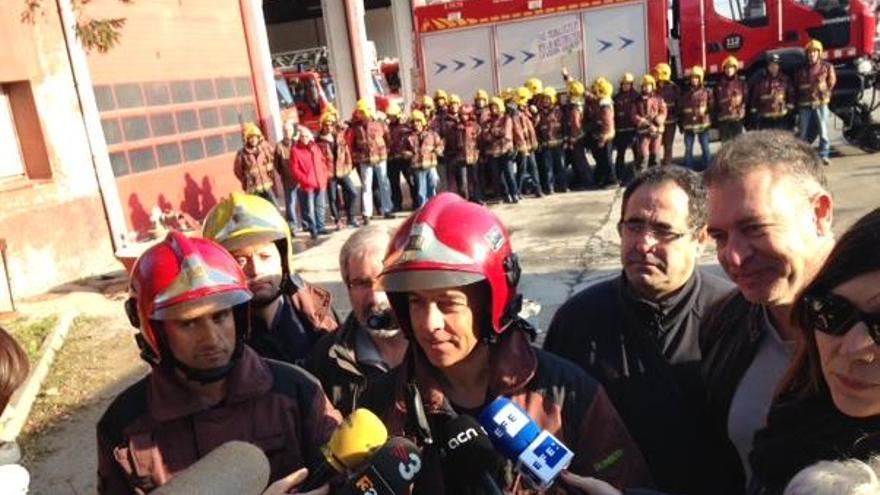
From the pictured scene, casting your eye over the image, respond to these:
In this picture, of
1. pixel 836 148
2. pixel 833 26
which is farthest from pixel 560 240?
pixel 833 26

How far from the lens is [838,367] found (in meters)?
1.37

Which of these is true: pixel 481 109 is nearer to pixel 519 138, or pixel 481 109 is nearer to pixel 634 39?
pixel 519 138

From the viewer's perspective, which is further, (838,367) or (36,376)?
(36,376)

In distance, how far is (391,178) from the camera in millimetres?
13469

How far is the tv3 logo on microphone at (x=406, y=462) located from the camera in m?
1.47

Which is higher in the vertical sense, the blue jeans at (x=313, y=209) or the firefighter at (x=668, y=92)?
the firefighter at (x=668, y=92)

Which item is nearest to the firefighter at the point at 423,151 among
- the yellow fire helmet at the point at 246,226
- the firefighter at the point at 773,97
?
the firefighter at the point at 773,97

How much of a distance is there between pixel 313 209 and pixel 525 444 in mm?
10647

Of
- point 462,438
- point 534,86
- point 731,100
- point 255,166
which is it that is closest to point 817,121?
point 731,100

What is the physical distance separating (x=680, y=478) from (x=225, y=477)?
1364 mm

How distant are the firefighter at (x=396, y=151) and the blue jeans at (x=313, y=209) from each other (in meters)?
1.65

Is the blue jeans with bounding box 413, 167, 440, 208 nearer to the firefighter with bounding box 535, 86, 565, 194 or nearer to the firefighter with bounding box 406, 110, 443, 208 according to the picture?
the firefighter with bounding box 406, 110, 443, 208

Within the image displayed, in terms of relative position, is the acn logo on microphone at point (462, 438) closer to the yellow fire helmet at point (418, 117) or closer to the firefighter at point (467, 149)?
the firefighter at point (467, 149)

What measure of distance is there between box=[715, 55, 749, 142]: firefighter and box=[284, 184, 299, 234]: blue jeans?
7.42m
